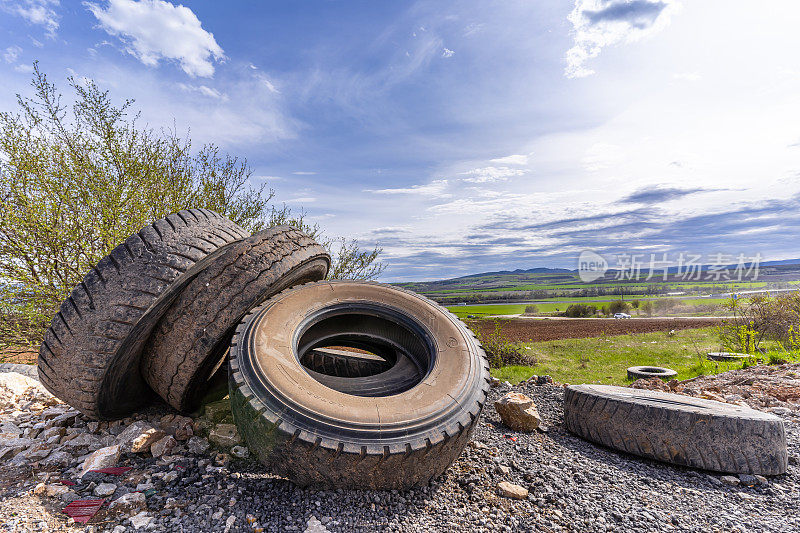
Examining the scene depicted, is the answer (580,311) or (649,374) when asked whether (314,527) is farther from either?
(580,311)

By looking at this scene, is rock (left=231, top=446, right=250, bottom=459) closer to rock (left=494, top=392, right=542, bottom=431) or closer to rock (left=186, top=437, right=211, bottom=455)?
rock (left=186, top=437, right=211, bottom=455)

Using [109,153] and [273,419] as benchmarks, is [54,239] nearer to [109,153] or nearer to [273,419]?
[109,153]

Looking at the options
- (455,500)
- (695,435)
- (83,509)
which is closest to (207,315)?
(83,509)

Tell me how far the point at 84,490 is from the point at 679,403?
18.4ft

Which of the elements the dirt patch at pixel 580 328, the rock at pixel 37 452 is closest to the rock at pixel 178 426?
the rock at pixel 37 452

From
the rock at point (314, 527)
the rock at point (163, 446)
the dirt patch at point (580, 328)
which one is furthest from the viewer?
the dirt patch at point (580, 328)

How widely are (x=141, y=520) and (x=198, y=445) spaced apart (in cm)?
99

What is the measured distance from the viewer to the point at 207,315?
11.6ft

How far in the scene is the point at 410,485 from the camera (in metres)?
2.83

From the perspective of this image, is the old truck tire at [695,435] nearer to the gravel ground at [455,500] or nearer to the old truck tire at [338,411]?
the gravel ground at [455,500]

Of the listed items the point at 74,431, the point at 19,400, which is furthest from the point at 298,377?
the point at 19,400

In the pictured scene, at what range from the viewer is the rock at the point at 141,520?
8.04 ft

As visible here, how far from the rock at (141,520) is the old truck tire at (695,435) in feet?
13.3

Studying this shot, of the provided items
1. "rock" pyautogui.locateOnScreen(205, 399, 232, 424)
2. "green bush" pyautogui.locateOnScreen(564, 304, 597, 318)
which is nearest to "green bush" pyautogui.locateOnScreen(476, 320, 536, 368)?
"rock" pyautogui.locateOnScreen(205, 399, 232, 424)
